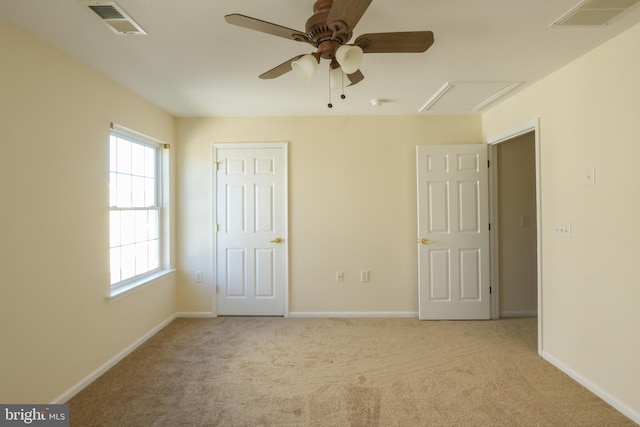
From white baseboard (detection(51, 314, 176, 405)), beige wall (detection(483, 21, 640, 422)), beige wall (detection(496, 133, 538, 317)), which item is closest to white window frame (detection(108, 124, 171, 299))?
white baseboard (detection(51, 314, 176, 405))

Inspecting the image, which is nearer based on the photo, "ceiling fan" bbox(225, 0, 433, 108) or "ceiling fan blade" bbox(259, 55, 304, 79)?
"ceiling fan" bbox(225, 0, 433, 108)

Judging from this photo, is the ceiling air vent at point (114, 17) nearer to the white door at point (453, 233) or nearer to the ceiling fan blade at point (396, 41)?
the ceiling fan blade at point (396, 41)

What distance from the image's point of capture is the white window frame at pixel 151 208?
9.21ft

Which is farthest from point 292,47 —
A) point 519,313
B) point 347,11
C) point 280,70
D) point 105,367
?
point 519,313

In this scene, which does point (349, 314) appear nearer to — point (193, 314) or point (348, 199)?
point (348, 199)

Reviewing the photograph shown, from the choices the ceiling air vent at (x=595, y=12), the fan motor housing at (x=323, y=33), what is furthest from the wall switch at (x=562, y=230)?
the fan motor housing at (x=323, y=33)

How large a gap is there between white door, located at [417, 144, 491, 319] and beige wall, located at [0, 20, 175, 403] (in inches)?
125

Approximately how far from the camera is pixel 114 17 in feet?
5.82

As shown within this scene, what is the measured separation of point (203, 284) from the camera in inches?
150

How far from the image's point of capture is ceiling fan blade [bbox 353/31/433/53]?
4.89ft

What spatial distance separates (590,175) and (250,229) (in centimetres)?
324

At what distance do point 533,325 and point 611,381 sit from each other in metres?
1.41

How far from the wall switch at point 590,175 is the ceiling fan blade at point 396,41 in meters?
1.63

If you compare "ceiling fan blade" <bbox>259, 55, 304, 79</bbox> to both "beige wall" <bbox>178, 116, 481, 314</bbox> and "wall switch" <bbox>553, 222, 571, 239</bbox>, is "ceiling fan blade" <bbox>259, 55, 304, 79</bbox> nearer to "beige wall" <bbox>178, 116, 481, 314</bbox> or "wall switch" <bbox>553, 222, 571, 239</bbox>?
"beige wall" <bbox>178, 116, 481, 314</bbox>
